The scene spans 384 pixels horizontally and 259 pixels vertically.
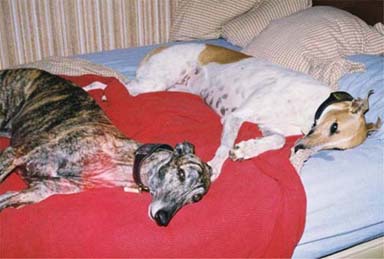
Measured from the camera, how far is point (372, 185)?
2.13 m

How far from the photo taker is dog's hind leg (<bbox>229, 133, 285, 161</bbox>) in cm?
219

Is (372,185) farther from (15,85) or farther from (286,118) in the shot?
(15,85)

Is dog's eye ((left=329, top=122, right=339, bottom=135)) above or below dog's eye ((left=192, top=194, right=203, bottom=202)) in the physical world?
above

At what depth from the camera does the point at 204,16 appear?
12.4 ft

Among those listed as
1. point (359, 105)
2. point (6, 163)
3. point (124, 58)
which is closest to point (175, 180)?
point (6, 163)

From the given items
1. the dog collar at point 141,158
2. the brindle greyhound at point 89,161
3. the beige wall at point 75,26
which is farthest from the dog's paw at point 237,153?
the beige wall at point 75,26

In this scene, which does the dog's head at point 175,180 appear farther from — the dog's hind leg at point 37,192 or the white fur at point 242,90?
the dog's hind leg at point 37,192

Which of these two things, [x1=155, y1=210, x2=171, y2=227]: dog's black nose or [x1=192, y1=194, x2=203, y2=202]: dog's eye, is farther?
[x1=192, y1=194, x2=203, y2=202]: dog's eye

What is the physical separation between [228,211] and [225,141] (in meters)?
0.59

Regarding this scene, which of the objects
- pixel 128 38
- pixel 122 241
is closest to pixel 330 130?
pixel 122 241

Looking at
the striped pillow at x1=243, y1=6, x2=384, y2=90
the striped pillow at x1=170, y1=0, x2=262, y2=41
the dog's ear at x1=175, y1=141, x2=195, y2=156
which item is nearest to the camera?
the dog's ear at x1=175, y1=141, x2=195, y2=156

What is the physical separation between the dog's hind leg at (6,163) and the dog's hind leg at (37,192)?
10 centimetres

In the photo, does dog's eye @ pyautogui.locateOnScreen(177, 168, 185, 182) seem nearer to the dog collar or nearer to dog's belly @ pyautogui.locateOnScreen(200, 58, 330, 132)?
the dog collar

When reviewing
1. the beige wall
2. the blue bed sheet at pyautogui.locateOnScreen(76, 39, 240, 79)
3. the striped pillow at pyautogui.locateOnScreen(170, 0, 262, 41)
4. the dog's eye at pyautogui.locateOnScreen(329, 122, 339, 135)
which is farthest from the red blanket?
the beige wall
